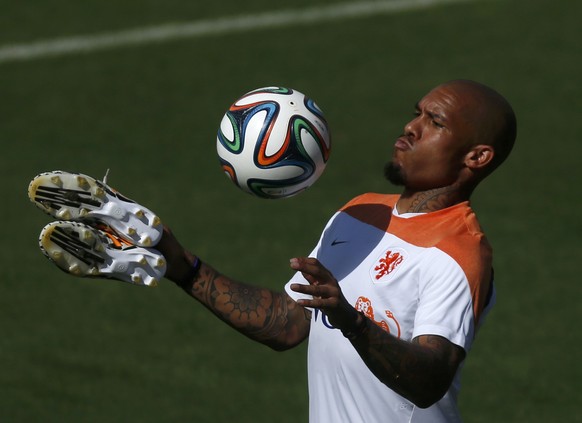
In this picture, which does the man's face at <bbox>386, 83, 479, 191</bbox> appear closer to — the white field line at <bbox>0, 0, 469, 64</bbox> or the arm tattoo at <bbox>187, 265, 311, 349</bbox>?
the arm tattoo at <bbox>187, 265, 311, 349</bbox>

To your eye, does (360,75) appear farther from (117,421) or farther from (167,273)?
(167,273)

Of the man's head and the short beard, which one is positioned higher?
the man's head

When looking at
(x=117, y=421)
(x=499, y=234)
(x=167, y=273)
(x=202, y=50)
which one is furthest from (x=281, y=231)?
(x=167, y=273)

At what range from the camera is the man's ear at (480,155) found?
5.87 meters

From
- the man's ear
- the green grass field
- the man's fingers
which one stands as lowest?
the green grass field

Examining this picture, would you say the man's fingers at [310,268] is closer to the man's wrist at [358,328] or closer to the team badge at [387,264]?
the man's wrist at [358,328]

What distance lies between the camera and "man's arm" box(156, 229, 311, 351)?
6.29 meters

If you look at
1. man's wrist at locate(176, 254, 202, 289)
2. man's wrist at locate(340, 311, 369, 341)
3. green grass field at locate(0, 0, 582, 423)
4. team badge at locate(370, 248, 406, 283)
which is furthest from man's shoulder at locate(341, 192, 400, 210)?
green grass field at locate(0, 0, 582, 423)

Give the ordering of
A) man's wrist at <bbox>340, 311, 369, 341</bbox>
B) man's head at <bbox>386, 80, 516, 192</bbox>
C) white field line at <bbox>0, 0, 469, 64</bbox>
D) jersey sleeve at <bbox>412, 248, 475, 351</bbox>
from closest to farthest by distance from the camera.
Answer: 1. man's wrist at <bbox>340, 311, 369, 341</bbox>
2. jersey sleeve at <bbox>412, 248, 475, 351</bbox>
3. man's head at <bbox>386, 80, 516, 192</bbox>
4. white field line at <bbox>0, 0, 469, 64</bbox>

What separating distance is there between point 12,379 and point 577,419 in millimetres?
Result: 4553

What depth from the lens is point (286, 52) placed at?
15.7m

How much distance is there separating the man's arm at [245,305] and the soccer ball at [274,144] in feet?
1.68

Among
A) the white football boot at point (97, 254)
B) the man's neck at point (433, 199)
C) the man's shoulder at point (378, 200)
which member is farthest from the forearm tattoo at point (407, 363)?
the white football boot at point (97, 254)

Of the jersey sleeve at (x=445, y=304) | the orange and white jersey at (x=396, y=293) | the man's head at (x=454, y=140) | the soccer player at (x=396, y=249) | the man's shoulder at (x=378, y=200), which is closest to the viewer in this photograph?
the jersey sleeve at (x=445, y=304)
